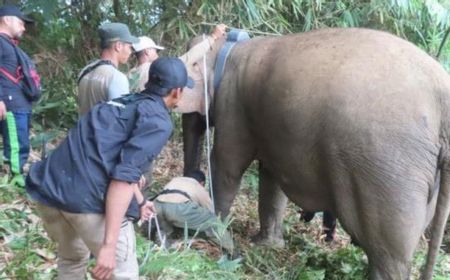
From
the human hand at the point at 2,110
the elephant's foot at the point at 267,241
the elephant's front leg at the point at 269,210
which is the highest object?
the human hand at the point at 2,110

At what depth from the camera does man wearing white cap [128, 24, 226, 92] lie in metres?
5.55

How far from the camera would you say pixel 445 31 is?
318 inches

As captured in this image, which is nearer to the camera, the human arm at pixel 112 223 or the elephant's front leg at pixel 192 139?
the human arm at pixel 112 223

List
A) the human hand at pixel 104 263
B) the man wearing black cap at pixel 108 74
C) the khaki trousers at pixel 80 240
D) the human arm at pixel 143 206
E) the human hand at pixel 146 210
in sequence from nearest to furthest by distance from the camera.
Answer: the human hand at pixel 104 263 < the khaki trousers at pixel 80 240 < the human arm at pixel 143 206 < the human hand at pixel 146 210 < the man wearing black cap at pixel 108 74

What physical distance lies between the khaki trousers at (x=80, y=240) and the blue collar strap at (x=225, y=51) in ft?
7.71

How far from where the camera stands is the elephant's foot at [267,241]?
18.9 feet

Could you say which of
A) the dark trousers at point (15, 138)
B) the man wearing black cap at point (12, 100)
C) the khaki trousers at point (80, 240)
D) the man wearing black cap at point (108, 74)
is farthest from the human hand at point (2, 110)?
the khaki trousers at point (80, 240)

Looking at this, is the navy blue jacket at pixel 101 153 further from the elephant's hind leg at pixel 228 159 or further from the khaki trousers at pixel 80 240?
the elephant's hind leg at pixel 228 159

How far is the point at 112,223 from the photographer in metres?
2.85

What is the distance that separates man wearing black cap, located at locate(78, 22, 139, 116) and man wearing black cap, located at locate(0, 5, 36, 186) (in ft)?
2.69

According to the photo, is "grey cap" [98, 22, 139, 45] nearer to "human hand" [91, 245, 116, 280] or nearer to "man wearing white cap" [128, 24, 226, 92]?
"man wearing white cap" [128, 24, 226, 92]

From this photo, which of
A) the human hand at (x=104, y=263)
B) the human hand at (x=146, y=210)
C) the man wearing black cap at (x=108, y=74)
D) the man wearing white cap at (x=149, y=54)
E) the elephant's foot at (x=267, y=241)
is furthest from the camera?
the elephant's foot at (x=267, y=241)

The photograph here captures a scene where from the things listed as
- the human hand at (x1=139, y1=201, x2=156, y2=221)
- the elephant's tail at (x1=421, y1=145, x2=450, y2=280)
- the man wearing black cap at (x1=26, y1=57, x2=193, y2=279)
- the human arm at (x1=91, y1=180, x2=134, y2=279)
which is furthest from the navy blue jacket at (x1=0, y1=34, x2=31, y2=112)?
the elephant's tail at (x1=421, y1=145, x2=450, y2=280)

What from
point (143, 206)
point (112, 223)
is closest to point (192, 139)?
point (143, 206)
